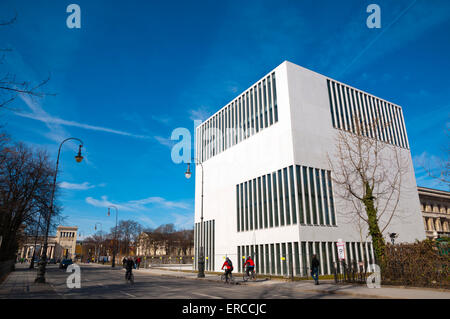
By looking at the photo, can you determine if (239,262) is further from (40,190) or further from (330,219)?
(40,190)

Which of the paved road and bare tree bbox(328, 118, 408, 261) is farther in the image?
bare tree bbox(328, 118, 408, 261)

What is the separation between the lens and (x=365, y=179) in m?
23.6

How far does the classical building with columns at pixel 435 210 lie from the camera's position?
61312 millimetres

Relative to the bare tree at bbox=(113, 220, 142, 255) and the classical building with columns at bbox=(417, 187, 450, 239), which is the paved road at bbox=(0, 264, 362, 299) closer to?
the classical building with columns at bbox=(417, 187, 450, 239)

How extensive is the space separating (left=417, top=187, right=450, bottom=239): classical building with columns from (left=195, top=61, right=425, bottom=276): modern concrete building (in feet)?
63.8

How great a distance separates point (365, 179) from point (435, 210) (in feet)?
183

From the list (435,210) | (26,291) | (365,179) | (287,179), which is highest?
(287,179)

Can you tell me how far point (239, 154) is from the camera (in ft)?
138

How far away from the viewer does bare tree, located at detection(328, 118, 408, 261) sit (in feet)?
71.3

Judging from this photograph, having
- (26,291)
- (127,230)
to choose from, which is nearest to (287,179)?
(26,291)

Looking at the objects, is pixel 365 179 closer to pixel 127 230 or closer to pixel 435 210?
pixel 435 210

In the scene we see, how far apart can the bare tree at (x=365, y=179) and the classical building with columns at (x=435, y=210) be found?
23.3m

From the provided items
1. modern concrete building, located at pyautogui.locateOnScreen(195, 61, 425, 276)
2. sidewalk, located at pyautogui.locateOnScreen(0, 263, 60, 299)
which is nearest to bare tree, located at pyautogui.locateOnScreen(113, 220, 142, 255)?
modern concrete building, located at pyautogui.locateOnScreen(195, 61, 425, 276)
